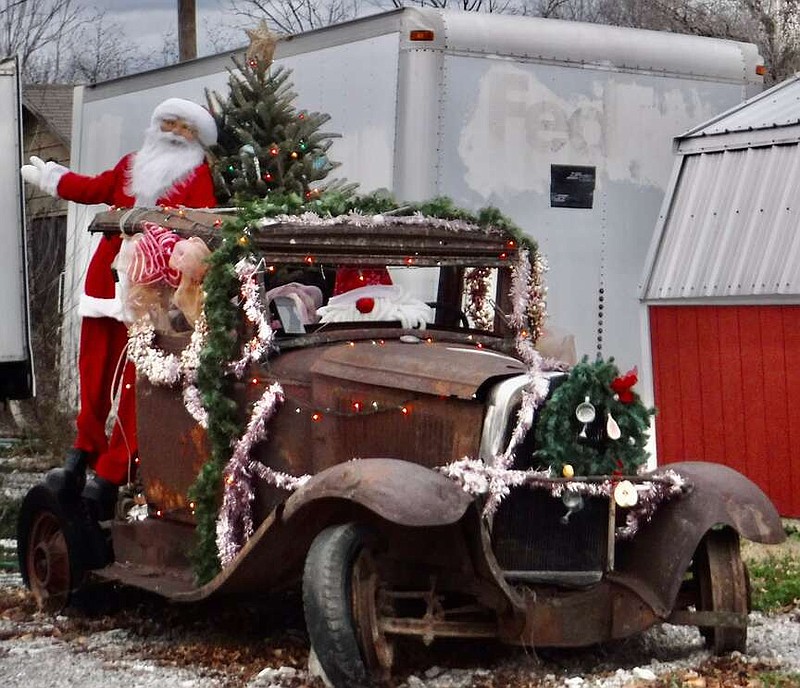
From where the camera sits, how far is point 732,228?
1121 cm

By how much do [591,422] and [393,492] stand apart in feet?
3.06

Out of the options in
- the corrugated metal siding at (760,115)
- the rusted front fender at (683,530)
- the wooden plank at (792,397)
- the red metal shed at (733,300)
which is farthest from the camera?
the corrugated metal siding at (760,115)

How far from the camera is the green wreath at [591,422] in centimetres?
593

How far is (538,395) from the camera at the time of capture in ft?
19.5

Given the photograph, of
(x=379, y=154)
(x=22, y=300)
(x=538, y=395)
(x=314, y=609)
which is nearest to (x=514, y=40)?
(x=379, y=154)

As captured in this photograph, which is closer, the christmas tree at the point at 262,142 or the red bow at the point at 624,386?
the red bow at the point at 624,386

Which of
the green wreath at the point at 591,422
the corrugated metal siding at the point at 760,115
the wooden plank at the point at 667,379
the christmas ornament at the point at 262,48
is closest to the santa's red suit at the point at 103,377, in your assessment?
the christmas ornament at the point at 262,48

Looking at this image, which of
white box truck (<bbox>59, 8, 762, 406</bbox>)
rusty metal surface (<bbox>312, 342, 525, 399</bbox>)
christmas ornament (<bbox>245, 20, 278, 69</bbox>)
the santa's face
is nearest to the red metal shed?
white box truck (<bbox>59, 8, 762, 406</bbox>)

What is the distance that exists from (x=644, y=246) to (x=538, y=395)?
577 cm

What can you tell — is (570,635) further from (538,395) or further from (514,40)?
(514,40)

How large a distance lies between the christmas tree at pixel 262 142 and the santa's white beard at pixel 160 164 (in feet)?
0.64

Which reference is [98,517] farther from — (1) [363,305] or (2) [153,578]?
(1) [363,305]

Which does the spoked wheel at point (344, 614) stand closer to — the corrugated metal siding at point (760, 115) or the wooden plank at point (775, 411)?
the wooden plank at point (775, 411)

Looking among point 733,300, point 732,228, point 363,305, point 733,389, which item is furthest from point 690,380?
point 363,305
